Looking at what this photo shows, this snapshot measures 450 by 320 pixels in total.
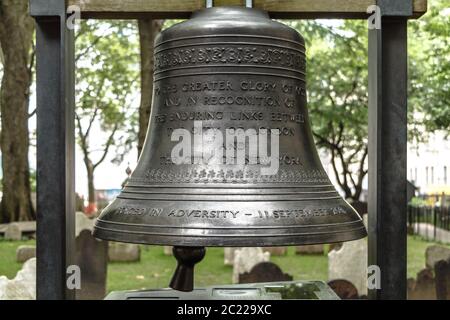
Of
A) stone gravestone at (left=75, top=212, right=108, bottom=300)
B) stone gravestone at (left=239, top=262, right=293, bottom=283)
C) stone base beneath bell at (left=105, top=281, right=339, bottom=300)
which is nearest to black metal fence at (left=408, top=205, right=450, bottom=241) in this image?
stone gravestone at (left=239, top=262, right=293, bottom=283)

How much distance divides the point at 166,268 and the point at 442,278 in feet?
17.0

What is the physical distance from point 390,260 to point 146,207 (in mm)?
1337

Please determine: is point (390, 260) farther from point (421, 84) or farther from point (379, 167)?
point (421, 84)

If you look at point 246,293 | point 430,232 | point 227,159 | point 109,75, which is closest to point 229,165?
point 227,159

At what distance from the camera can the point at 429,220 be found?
16.4m

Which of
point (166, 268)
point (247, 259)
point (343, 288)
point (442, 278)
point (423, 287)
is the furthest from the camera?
point (166, 268)

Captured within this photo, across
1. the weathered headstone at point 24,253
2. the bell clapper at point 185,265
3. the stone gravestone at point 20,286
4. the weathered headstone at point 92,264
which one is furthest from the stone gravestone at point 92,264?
the bell clapper at point 185,265

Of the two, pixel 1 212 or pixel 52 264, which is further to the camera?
pixel 1 212

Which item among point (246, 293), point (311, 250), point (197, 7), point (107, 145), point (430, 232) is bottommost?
point (430, 232)

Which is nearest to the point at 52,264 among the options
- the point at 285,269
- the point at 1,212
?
the point at 285,269

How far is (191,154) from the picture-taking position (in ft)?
9.25

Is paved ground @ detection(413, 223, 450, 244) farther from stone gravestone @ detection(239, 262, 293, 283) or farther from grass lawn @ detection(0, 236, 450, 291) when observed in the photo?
stone gravestone @ detection(239, 262, 293, 283)

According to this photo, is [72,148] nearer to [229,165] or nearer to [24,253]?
[229,165]
